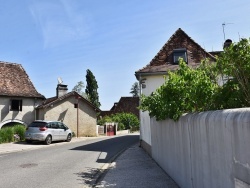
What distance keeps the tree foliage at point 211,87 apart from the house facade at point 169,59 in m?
9.52

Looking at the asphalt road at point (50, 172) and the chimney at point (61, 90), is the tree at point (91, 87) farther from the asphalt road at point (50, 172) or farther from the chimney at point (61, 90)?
the asphalt road at point (50, 172)

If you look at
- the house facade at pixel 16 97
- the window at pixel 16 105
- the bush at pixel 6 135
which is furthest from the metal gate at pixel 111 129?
the bush at pixel 6 135

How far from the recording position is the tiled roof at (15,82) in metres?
28.8

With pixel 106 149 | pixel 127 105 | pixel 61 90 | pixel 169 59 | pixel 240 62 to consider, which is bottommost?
pixel 106 149

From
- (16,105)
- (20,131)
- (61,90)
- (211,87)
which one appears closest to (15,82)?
(16,105)

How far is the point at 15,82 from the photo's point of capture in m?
30.4

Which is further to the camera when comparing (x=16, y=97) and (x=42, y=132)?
(x=16, y=97)

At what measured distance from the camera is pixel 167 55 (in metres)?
20.9

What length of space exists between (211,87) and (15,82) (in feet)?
89.9

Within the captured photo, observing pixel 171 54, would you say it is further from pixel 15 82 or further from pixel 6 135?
pixel 15 82

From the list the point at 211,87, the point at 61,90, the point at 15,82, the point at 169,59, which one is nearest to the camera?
the point at 211,87

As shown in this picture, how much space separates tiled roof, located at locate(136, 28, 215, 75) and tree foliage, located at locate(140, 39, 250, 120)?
10435mm

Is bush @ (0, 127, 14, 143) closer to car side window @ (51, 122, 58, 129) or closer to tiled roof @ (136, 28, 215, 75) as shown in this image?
car side window @ (51, 122, 58, 129)

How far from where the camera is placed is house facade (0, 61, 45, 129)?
2792 cm
